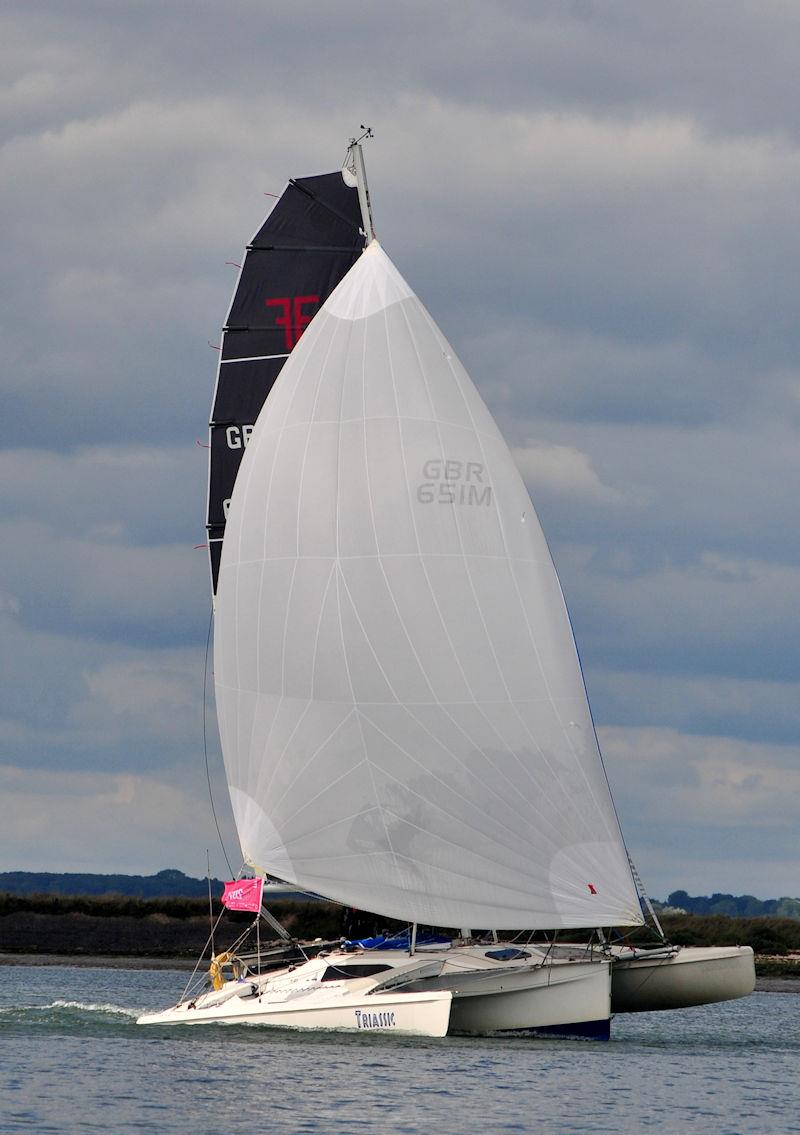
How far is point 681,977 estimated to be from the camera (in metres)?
38.3

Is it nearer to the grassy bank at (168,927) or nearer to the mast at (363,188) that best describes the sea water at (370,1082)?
the mast at (363,188)

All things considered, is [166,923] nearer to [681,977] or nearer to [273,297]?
[273,297]

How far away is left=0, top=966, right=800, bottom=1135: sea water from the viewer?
29156mm

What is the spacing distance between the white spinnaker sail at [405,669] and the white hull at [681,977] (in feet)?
5.88

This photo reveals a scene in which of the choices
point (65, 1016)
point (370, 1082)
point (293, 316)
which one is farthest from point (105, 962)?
point (370, 1082)

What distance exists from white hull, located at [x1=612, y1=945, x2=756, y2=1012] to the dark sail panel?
1397 centimetres

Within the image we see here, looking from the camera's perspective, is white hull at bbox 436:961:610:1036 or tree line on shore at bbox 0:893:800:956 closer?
white hull at bbox 436:961:610:1036

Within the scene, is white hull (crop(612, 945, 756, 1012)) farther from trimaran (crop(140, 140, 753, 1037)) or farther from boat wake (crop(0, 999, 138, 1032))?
boat wake (crop(0, 999, 138, 1032))

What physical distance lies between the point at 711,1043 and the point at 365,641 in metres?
13.4

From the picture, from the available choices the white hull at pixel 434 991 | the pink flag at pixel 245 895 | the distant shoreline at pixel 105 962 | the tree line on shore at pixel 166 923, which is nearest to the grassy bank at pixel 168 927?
the tree line on shore at pixel 166 923

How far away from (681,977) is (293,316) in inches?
Answer: 718

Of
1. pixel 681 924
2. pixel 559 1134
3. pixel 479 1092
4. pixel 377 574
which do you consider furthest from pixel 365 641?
pixel 681 924

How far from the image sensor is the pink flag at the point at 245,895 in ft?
127

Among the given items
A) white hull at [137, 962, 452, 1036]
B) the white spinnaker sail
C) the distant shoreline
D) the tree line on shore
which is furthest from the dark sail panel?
the tree line on shore
